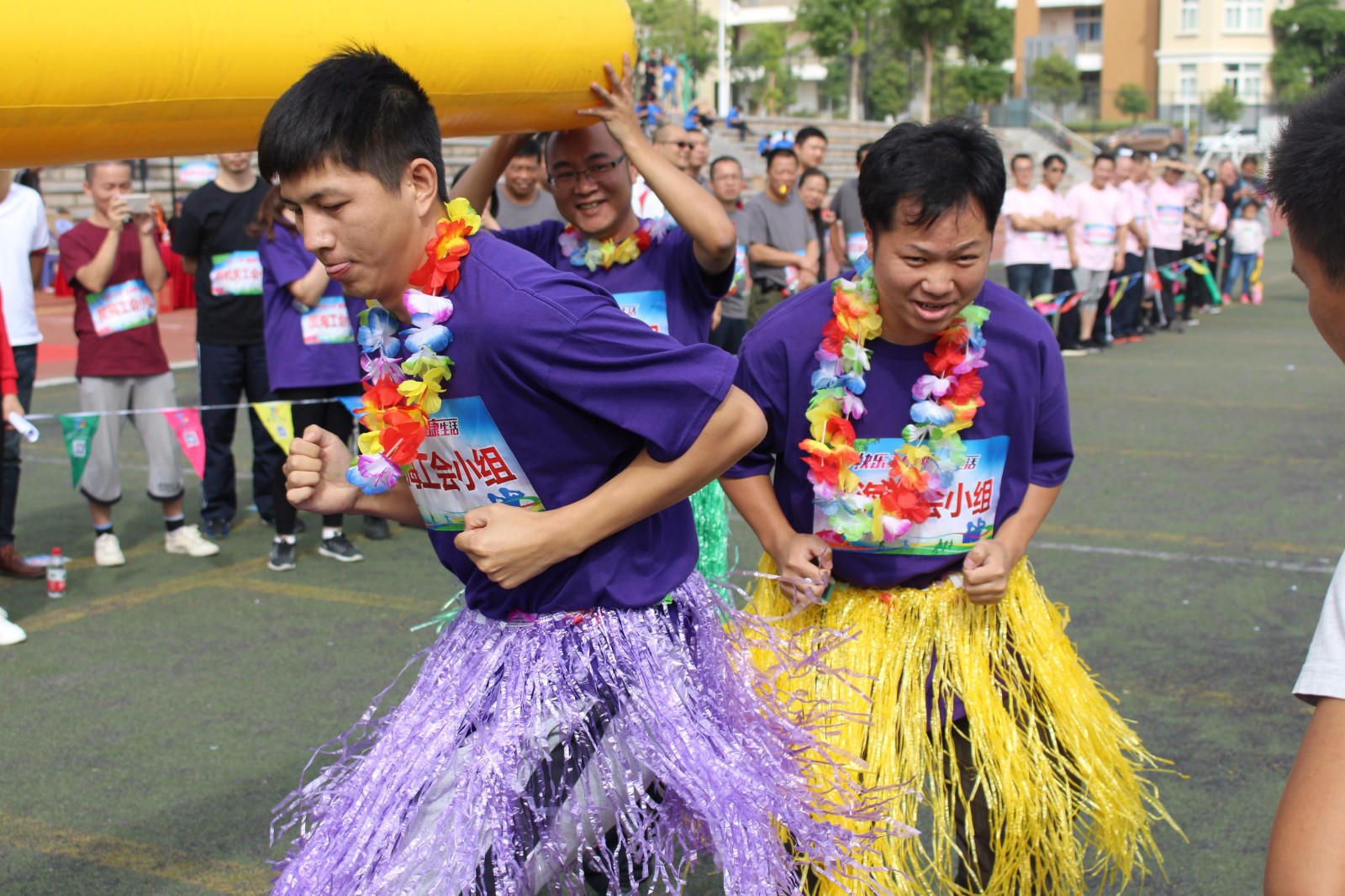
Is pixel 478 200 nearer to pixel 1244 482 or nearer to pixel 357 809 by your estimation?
pixel 357 809

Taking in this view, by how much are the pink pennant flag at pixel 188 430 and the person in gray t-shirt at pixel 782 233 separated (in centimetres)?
447

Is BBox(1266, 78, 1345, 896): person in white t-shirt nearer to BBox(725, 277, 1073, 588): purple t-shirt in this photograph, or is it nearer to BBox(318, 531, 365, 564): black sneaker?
BBox(725, 277, 1073, 588): purple t-shirt

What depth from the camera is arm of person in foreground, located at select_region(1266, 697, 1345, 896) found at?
1266 millimetres

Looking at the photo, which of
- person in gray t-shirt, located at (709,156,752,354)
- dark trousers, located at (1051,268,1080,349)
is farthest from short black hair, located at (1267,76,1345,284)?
dark trousers, located at (1051,268,1080,349)

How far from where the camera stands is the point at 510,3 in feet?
9.49

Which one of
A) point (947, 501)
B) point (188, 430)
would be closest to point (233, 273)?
point (188, 430)

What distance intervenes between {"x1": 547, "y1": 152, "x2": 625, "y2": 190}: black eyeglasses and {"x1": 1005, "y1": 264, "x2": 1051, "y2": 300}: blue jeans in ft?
31.0

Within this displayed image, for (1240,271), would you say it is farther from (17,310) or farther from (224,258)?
(17,310)

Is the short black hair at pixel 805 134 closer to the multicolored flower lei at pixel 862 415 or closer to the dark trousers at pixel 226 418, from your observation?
the dark trousers at pixel 226 418

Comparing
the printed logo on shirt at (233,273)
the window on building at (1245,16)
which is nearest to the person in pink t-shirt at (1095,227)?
the printed logo on shirt at (233,273)

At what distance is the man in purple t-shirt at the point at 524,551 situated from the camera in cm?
218

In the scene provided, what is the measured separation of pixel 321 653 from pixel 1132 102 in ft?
230

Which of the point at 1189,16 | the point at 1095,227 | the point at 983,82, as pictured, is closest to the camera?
the point at 1095,227

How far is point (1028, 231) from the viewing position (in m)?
12.7
